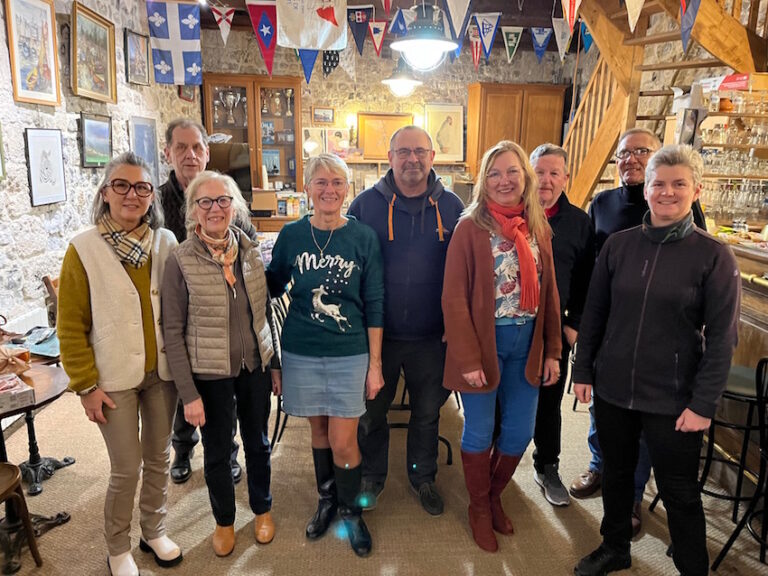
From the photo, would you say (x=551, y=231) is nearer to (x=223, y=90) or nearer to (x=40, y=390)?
(x=40, y=390)

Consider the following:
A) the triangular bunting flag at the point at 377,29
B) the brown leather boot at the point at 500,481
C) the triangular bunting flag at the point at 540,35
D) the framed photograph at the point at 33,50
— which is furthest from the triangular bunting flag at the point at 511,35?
the brown leather boot at the point at 500,481

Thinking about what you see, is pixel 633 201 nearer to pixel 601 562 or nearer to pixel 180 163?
pixel 601 562

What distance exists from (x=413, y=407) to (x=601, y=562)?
898 mm

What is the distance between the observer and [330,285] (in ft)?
6.06

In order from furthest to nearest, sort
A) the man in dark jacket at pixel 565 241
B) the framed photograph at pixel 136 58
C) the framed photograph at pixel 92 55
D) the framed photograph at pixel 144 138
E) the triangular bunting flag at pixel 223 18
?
the triangular bunting flag at pixel 223 18, the framed photograph at pixel 144 138, the framed photograph at pixel 136 58, the framed photograph at pixel 92 55, the man in dark jacket at pixel 565 241

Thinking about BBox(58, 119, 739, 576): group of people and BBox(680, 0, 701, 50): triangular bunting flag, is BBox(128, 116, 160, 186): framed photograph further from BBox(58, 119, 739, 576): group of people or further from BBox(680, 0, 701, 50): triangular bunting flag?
BBox(680, 0, 701, 50): triangular bunting flag

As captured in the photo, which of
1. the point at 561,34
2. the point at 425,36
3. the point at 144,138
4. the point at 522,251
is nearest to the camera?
the point at 522,251

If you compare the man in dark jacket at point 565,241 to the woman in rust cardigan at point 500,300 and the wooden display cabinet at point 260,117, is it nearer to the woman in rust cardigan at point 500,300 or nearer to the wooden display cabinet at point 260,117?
the woman in rust cardigan at point 500,300

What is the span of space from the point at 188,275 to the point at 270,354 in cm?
41

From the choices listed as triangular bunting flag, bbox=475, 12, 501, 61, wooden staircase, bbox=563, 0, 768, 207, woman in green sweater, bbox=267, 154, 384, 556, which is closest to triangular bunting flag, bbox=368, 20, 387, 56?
triangular bunting flag, bbox=475, 12, 501, 61

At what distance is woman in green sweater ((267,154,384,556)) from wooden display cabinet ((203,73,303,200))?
15.1ft

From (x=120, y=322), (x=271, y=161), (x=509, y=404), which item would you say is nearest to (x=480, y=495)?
(x=509, y=404)

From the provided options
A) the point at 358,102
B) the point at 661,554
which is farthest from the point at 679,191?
the point at 358,102

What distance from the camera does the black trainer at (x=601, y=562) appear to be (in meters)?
1.90
